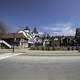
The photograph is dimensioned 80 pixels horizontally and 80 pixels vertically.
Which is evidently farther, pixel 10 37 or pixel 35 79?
pixel 10 37

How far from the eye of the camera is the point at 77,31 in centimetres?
10838

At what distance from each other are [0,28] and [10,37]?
12.0m

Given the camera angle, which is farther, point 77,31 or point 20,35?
point 77,31

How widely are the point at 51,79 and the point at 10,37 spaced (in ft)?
221

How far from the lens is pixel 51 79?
955 centimetres

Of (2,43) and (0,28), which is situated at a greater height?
(0,28)

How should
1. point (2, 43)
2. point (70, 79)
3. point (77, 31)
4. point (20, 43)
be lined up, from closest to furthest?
point (70, 79)
point (2, 43)
point (20, 43)
point (77, 31)

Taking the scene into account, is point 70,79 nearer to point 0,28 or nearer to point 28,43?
point 28,43

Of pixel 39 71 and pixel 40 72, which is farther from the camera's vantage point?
pixel 39 71

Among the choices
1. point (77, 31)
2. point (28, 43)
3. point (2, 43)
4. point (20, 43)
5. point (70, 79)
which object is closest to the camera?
point (70, 79)

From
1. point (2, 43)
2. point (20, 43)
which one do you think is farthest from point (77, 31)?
point (2, 43)

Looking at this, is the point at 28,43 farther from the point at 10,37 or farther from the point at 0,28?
the point at 0,28

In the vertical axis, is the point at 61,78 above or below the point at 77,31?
below

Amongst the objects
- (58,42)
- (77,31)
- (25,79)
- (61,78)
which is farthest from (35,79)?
(77,31)
